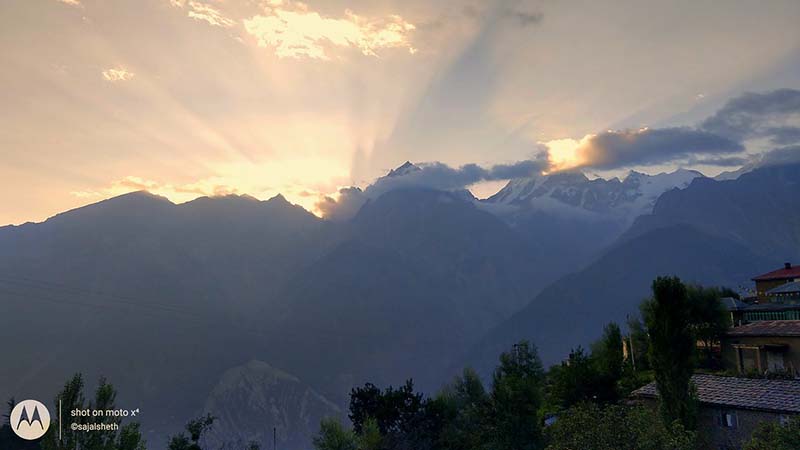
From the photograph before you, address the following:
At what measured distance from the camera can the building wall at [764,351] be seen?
189ft

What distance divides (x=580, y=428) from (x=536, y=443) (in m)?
28.7

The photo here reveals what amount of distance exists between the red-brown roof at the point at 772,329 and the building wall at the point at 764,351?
1.59 ft

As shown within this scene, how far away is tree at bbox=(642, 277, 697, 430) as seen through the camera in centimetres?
4006

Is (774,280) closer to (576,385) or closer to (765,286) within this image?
(765,286)

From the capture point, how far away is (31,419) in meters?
49.2

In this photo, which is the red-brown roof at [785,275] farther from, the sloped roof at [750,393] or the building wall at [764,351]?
the sloped roof at [750,393]

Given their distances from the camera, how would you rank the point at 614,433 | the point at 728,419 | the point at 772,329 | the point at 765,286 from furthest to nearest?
the point at 765,286
the point at 772,329
the point at 728,419
the point at 614,433

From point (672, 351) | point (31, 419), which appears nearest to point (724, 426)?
point (672, 351)

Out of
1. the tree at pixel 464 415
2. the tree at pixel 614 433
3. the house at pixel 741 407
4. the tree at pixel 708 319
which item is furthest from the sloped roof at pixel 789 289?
the tree at pixel 614 433

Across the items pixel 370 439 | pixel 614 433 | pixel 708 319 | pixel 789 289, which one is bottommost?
pixel 370 439

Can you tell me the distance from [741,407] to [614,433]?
20.4 metres

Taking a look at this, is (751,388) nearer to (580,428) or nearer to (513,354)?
(580,428)

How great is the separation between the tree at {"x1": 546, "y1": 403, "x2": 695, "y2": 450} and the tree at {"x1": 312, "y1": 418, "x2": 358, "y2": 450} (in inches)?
1619

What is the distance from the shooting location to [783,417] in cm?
3631
